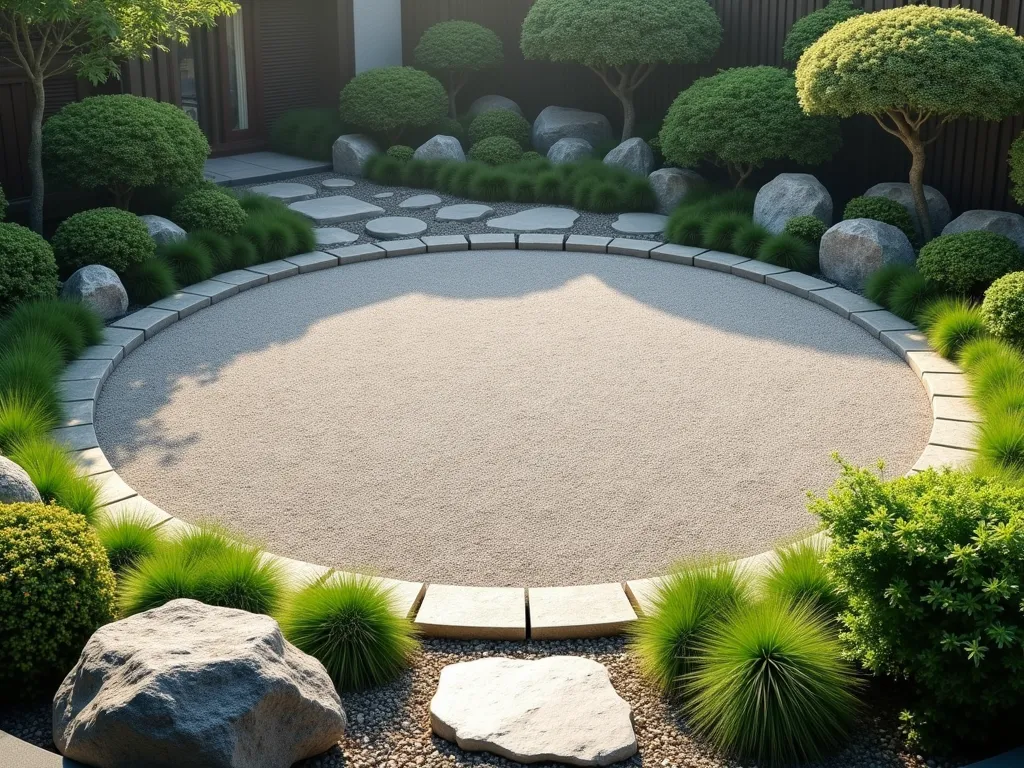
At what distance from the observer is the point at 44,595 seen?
12.4 feet

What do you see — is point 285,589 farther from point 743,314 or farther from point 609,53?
point 609,53

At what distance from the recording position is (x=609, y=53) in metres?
11.1

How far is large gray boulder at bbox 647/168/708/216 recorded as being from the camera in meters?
10.5

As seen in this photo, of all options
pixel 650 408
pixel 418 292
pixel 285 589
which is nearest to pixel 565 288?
pixel 418 292

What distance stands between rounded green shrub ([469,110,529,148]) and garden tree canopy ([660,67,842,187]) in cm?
297

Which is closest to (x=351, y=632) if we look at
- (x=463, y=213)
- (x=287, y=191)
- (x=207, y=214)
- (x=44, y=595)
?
(x=44, y=595)

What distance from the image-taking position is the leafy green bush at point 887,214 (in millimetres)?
8820

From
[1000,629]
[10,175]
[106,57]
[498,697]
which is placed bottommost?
[498,697]

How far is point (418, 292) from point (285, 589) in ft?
14.7

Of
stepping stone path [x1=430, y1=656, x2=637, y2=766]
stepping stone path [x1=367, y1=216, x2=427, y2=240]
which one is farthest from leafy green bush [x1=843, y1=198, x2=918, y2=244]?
stepping stone path [x1=430, y1=656, x2=637, y2=766]

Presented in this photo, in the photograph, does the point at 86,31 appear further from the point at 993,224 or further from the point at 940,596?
the point at 940,596

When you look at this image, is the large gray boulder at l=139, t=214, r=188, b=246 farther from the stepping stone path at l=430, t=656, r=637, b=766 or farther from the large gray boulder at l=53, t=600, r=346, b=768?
the stepping stone path at l=430, t=656, r=637, b=766

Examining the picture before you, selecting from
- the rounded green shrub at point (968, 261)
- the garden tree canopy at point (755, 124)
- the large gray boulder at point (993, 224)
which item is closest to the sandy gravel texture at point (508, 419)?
the rounded green shrub at point (968, 261)

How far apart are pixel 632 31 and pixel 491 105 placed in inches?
118
